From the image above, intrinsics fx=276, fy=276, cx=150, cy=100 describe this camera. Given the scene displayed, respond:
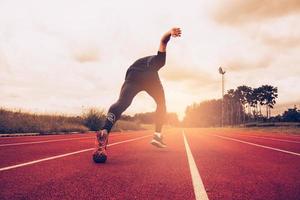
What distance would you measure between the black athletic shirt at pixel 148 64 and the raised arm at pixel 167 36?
0.10 m

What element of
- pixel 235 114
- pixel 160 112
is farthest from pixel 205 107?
pixel 160 112

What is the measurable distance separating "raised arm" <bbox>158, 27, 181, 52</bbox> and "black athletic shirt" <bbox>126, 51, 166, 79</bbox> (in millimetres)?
101

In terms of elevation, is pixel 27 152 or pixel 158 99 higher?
pixel 158 99

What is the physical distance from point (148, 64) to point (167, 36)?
0.65 m

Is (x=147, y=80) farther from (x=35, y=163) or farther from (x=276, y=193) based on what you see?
(x=276, y=193)

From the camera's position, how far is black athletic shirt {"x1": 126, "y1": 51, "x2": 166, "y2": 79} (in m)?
5.36

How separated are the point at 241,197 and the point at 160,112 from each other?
12.5ft

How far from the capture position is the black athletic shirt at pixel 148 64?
5.36 metres

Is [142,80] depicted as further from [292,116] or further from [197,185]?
[292,116]

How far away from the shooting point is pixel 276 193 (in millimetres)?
2682

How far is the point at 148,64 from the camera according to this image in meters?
5.42

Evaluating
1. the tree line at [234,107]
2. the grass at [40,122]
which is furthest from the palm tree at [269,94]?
the grass at [40,122]

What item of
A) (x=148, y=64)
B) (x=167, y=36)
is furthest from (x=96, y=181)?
(x=167, y=36)

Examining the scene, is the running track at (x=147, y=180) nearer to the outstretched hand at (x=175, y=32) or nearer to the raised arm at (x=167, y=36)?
the raised arm at (x=167, y=36)
